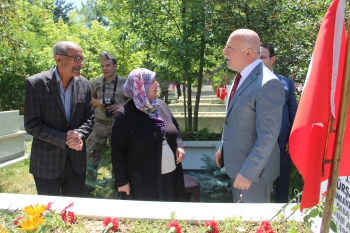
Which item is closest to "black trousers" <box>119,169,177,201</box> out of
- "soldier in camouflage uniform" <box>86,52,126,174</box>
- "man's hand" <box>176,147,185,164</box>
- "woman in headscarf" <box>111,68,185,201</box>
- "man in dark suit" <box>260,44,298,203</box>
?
"woman in headscarf" <box>111,68,185,201</box>

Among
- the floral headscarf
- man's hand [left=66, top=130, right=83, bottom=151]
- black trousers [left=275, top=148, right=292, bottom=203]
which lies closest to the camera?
the floral headscarf

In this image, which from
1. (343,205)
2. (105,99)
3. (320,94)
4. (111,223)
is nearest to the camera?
(320,94)

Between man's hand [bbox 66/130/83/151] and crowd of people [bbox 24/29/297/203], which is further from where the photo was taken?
man's hand [bbox 66/130/83/151]

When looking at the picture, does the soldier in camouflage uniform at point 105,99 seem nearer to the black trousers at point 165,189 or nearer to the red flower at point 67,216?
the black trousers at point 165,189

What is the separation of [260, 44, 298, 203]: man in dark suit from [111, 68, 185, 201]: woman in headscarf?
1315 millimetres

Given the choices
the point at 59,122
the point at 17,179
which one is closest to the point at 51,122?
the point at 59,122

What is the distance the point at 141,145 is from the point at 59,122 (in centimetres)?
79

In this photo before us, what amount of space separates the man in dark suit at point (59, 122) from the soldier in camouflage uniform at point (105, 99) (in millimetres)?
1437

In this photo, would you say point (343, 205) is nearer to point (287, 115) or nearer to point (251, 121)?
point (251, 121)

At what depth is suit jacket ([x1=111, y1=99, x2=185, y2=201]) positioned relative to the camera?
2.89 meters

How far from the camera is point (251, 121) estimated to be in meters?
2.55

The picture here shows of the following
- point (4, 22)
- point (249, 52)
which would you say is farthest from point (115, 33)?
point (249, 52)

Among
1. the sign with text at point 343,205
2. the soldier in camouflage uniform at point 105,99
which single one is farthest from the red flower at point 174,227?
the soldier in camouflage uniform at point 105,99

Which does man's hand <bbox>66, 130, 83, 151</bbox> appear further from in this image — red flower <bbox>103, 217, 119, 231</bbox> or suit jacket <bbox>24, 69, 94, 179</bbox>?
red flower <bbox>103, 217, 119, 231</bbox>
